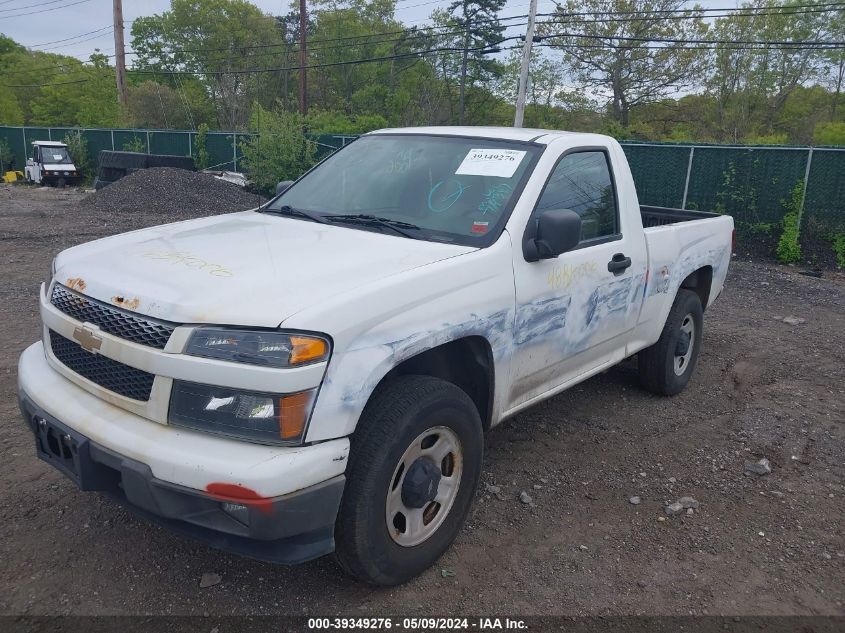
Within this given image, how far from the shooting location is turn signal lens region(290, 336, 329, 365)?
234cm

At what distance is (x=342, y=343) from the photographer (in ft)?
8.04

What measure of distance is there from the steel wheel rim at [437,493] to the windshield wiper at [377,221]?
1008 millimetres

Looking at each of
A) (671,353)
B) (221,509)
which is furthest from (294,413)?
(671,353)

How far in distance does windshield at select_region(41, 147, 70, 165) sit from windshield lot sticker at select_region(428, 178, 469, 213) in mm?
28875

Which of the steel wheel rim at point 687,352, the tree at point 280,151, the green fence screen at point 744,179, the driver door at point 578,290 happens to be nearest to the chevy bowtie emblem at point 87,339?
the driver door at point 578,290

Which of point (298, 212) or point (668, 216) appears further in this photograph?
point (668, 216)

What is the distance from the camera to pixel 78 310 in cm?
280

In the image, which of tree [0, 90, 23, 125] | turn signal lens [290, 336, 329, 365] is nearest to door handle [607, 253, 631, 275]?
turn signal lens [290, 336, 329, 365]

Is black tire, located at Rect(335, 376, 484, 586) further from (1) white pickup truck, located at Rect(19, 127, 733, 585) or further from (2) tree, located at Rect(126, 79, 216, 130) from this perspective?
(2) tree, located at Rect(126, 79, 216, 130)

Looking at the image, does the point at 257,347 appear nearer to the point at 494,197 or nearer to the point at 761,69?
the point at 494,197

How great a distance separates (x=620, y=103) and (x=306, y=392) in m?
40.4

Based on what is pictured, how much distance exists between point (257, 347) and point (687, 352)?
4.08 metres

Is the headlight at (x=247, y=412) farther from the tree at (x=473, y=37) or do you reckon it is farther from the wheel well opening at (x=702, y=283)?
the tree at (x=473, y=37)

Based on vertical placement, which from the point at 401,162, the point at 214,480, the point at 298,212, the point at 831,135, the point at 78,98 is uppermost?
the point at 78,98
